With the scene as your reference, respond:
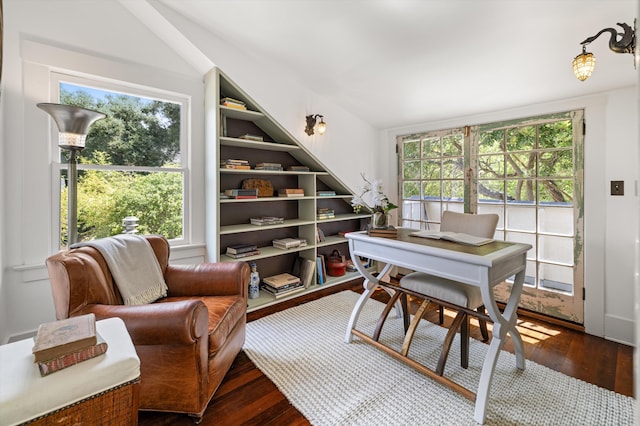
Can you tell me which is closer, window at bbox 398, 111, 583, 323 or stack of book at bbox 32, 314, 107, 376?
stack of book at bbox 32, 314, 107, 376

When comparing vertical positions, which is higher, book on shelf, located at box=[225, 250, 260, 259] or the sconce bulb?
the sconce bulb

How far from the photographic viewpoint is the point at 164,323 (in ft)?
4.25

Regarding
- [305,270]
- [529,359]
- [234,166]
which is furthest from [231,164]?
[529,359]

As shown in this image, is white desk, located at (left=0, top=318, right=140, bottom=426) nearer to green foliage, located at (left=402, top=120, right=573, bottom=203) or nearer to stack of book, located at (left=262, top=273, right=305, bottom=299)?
stack of book, located at (left=262, top=273, right=305, bottom=299)

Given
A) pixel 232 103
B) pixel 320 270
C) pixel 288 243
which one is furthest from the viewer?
pixel 320 270

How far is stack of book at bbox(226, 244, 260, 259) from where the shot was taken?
2748 millimetres

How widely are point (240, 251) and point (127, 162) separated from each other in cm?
122

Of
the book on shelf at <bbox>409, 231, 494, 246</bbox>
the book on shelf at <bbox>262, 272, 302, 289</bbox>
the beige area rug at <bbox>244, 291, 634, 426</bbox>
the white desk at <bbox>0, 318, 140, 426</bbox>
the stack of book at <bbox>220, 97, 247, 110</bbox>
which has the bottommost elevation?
the beige area rug at <bbox>244, 291, 634, 426</bbox>

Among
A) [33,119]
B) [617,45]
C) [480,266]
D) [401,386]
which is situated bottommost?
[401,386]

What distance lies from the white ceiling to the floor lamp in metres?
1.12

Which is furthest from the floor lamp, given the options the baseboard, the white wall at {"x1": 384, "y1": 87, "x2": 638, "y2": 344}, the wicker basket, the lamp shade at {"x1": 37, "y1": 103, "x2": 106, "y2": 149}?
the baseboard

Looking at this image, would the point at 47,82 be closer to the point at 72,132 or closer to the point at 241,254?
the point at 72,132

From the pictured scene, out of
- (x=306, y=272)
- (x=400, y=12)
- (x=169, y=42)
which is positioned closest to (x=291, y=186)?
(x=306, y=272)

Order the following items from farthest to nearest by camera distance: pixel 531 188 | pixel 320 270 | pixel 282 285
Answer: pixel 320 270
pixel 282 285
pixel 531 188
